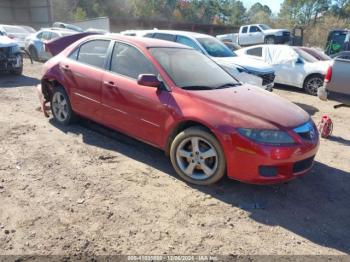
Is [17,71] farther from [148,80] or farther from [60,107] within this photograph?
[148,80]

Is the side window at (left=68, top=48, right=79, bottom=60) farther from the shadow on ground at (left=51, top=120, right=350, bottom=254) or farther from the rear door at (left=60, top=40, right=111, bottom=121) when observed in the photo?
the shadow on ground at (left=51, top=120, right=350, bottom=254)

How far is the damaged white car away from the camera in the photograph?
1055 centimetres

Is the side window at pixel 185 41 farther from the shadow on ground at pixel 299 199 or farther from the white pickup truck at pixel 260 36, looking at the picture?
the white pickup truck at pixel 260 36

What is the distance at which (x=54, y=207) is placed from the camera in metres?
3.67

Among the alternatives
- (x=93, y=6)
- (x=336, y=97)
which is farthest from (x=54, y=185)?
(x=93, y=6)

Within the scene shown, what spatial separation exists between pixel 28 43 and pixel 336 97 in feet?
47.0

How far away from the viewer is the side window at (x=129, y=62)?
15.4 ft

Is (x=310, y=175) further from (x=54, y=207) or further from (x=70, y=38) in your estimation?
(x=70, y=38)

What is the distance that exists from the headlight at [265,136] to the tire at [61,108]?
3.20m

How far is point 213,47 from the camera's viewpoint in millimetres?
9797

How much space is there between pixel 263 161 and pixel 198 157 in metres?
0.76

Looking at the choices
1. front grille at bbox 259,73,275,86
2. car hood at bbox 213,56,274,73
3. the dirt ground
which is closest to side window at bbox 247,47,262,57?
car hood at bbox 213,56,274,73

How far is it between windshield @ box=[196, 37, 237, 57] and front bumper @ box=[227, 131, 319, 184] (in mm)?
5960

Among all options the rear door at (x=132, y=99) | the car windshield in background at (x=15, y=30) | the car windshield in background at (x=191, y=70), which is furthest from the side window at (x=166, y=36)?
the car windshield in background at (x=15, y=30)
